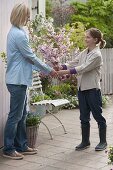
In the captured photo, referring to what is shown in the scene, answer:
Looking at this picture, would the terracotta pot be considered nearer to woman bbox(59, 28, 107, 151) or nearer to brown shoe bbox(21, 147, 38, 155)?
brown shoe bbox(21, 147, 38, 155)

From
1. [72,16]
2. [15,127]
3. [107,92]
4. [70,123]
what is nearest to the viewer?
[15,127]

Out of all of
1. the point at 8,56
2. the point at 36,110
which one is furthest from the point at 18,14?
the point at 36,110

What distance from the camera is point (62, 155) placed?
265 inches

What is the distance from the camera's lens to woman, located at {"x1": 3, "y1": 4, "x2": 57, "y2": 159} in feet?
20.6

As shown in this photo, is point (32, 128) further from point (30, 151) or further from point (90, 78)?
point (90, 78)

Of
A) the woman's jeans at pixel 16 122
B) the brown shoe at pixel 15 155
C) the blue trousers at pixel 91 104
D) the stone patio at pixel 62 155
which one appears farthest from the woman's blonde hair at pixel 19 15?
the stone patio at pixel 62 155

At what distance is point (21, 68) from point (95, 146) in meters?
1.85

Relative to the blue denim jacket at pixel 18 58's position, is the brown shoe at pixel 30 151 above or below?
below

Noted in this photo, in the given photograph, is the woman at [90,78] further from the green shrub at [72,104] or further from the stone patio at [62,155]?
the green shrub at [72,104]

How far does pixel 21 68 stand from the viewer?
631 cm

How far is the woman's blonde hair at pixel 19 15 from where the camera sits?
630cm

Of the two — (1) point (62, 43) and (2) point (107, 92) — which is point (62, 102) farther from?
(2) point (107, 92)

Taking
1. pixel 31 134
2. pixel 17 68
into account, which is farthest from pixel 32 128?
pixel 17 68

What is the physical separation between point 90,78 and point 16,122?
1276mm
